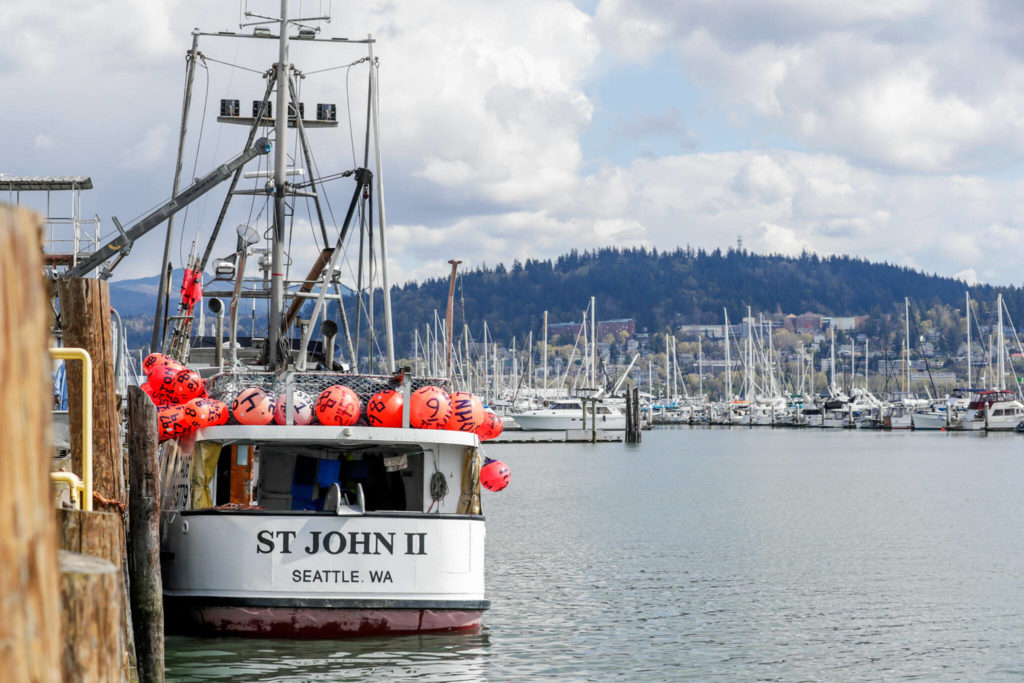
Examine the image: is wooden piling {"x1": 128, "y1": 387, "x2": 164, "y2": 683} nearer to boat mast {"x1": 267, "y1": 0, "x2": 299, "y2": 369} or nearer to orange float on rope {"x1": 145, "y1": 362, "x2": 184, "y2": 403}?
orange float on rope {"x1": 145, "y1": 362, "x2": 184, "y2": 403}

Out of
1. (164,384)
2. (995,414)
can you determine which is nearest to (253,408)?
(164,384)

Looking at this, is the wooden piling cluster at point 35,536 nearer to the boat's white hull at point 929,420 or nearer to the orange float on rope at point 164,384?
the orange float on rope at point 164,384

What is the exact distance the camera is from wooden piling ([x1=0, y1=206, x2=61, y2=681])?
95.3 inches

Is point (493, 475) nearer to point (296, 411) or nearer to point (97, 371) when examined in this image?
point (296, 411)

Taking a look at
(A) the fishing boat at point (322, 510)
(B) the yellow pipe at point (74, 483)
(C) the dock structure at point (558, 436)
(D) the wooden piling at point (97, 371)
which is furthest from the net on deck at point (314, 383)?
(C) the dock structure at point (558, 436)

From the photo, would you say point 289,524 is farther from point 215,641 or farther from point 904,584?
point 904,584

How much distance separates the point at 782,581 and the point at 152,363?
14252mm

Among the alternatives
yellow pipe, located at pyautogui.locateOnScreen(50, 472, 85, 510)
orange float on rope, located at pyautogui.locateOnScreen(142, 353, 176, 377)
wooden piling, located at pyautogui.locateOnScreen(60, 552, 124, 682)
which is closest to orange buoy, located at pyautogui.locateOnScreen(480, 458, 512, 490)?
orange float on rope, located at pyautogui.locateOnScreen(142, 353, 176, 377)

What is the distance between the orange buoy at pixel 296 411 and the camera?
16.5 m

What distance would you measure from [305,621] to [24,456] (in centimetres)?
1418

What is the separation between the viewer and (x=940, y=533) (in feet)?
123

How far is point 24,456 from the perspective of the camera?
249cm

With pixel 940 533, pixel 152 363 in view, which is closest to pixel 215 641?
pixel 152 363

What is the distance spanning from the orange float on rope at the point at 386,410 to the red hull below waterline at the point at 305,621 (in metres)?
2.44
